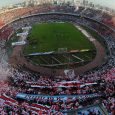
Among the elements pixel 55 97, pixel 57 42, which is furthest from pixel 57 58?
pixel 55 97

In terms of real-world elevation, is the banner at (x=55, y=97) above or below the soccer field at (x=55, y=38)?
above

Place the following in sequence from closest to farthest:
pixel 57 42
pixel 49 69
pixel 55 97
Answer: pixel 55 97
pixel 49 69
pixel 57 42

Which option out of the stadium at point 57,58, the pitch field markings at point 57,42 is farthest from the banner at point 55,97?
the pitch field markings at point 57,42

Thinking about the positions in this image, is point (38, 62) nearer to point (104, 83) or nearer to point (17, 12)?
point (104, 83)

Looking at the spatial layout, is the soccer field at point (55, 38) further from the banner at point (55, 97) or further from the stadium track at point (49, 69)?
the banner at point (55, 97)

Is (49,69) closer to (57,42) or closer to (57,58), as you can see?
(57,58)

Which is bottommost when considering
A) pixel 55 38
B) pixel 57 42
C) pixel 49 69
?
pixel 49 69

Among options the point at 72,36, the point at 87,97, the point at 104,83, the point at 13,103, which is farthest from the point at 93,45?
the point at 13,103

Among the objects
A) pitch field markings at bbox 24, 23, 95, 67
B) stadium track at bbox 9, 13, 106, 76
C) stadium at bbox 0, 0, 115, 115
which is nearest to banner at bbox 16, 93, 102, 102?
stadium at bbox 0, 0, 115, 115
